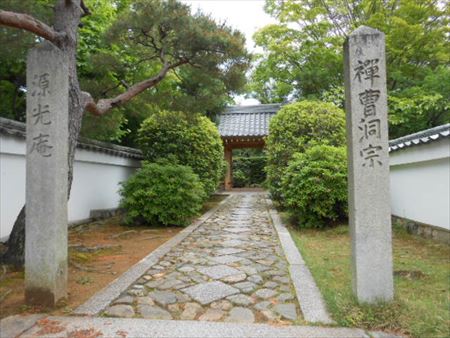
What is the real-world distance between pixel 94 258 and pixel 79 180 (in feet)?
12.0

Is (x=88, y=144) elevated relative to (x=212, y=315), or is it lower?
elevated

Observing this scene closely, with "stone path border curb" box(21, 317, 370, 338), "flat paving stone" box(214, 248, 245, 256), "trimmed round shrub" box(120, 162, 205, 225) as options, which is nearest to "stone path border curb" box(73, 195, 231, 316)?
"stone path border curb" box(21, 317, 370, 338)

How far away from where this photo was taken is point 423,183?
7.19m

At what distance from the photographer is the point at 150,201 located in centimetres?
892

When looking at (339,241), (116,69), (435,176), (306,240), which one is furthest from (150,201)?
(435,176)

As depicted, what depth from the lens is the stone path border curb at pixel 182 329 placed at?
10.5 ft

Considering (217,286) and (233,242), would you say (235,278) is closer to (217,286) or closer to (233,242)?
(217,286)

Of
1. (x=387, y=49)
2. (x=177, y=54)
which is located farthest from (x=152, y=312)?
(x=387, y=49)

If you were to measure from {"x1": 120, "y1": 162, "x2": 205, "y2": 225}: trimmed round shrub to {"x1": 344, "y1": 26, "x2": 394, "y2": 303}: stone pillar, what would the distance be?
18.8 feet

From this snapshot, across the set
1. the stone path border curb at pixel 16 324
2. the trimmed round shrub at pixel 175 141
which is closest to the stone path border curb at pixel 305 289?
the stone path border curb at pixel 16 324

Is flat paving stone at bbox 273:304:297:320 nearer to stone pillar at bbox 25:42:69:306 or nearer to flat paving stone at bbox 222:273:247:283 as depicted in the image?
flat paving stone at bbox 222:273:247:283

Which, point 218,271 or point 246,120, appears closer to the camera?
point 218,271

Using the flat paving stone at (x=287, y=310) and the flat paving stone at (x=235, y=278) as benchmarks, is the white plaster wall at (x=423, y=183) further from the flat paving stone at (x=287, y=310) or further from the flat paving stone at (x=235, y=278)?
the flat paving stone at (x=287, y=310)

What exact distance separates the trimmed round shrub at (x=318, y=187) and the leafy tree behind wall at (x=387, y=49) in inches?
227
